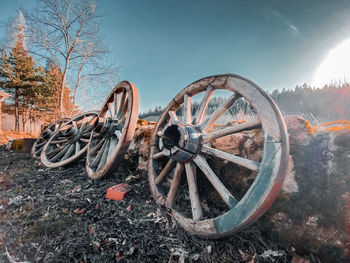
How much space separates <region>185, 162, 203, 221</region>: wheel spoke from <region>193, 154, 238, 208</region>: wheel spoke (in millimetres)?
115

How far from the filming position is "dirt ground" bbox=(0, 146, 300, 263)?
1276mm

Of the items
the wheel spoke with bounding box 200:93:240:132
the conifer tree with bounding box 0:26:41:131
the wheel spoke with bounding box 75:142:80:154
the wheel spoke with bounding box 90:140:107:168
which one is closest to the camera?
the wheel spoke with bounding box 200:93:240:132

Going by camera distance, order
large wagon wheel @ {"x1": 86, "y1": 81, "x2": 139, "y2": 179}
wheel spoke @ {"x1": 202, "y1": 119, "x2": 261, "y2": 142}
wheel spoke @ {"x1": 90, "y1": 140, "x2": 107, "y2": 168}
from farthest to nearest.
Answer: wheel spoke @ {"x1": 90, "y1": 140, "x2": 107, "y2": 168} < large wagon wheel @ {"x1": 86, "y1": 81, "x2": 139, "y2": 179} < wheel spoke @ {"x1": 202, "y1": 119, "x2": 261, "y2": 142}

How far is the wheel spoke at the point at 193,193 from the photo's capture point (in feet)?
4.98

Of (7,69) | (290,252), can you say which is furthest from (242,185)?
(7,69)

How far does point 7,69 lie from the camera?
14969mm

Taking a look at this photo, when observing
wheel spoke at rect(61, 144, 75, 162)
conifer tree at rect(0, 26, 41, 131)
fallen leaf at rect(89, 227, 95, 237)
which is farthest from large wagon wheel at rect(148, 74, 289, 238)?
conifer tree at rect(0, 26, 41, 131)

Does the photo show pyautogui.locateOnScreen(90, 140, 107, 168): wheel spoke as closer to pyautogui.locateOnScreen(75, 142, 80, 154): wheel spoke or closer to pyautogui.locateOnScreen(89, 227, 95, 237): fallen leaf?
pyautogui.locateOnScreen(75, 142, 80, 154): wheel spoke

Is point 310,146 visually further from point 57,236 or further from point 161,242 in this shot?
point 57,236

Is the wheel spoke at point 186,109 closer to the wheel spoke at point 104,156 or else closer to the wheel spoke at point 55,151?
the wheel spoke at point 104,156

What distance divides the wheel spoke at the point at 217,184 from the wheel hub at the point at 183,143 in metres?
0.09

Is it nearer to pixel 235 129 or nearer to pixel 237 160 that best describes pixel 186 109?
pixel 235 129

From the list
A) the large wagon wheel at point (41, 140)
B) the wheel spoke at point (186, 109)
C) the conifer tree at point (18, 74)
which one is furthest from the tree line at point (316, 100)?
the wheel spoke at point (186, 109)

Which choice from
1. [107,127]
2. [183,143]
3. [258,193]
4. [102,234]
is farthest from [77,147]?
Answer: [258,193]
